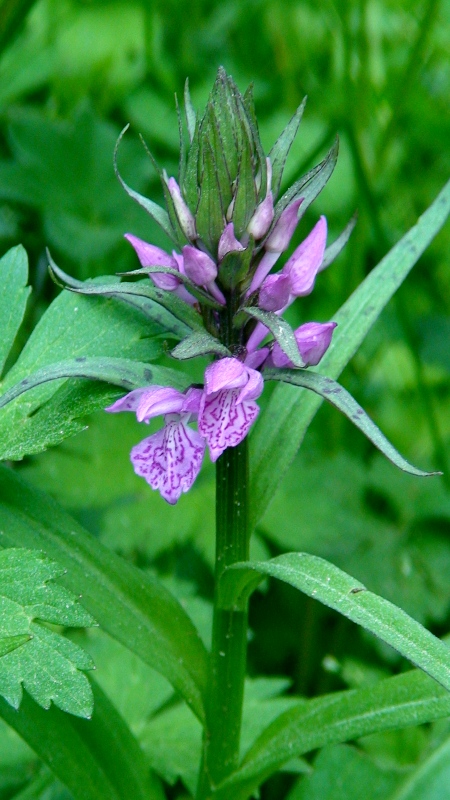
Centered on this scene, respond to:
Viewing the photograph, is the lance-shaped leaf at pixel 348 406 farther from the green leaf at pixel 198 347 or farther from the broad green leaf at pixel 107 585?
the broad green leaf at pixel 107 585

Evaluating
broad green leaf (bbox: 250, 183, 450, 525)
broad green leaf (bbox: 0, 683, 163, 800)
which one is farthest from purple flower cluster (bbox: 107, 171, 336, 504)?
broad green leaf (bbox: 0, 683, 163, 800)

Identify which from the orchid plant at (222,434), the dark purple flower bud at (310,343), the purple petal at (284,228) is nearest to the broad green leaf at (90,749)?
the orchid plant at (222,434)

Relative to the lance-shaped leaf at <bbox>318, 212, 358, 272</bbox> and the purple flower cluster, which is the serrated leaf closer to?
the purple flower cluster

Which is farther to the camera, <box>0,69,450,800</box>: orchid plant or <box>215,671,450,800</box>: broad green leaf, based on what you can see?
<box>215,671,450,800</box>: broad green leaf

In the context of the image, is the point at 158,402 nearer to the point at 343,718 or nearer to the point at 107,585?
the point at 107,585

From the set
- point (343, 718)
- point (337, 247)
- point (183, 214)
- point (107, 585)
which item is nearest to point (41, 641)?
point (107, 585)

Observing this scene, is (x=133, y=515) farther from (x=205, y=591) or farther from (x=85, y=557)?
(x=85, y=557)
